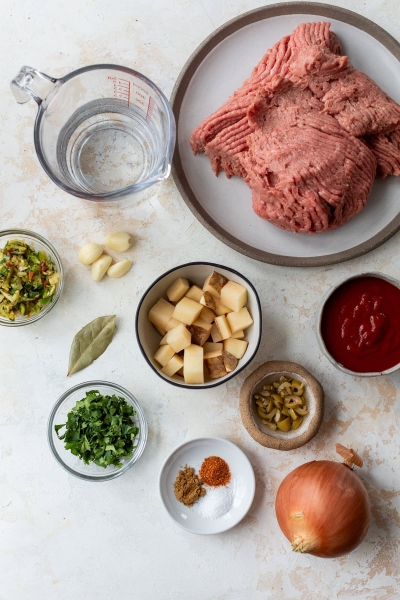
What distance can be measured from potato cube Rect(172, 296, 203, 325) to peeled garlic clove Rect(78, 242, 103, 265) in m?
0.38

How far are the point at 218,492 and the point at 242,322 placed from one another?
0.68 metres

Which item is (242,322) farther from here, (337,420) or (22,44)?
(22,44)

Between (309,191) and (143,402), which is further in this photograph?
(143,402)

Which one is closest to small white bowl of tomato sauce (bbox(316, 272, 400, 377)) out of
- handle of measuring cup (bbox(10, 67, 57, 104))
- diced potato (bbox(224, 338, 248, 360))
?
diced potato (bbox(224, 338, 248, 360))

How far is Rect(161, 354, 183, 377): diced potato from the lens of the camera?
210cm

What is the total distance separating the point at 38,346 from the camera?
7.37ft

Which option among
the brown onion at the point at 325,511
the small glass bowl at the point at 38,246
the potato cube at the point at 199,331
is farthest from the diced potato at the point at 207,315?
the brown onion at the point at 325,511

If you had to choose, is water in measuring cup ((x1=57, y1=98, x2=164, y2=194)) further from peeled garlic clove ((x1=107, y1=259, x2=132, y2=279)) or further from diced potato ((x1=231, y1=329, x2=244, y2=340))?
diced potato ((x1=231, y1=329, x2=244, y2=340))

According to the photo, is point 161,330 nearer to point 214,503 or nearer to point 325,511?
point 214,503

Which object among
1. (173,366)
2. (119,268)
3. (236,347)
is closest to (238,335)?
(236,347)

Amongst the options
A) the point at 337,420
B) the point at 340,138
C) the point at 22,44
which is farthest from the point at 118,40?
the point at 337,420

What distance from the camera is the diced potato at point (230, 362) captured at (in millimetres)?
2078

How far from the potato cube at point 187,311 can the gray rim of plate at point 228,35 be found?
0.26 m

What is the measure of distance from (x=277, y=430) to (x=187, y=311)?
0.58 m
